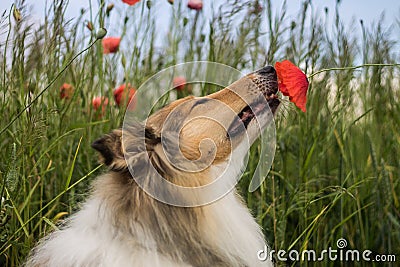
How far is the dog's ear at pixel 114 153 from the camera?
184 cm

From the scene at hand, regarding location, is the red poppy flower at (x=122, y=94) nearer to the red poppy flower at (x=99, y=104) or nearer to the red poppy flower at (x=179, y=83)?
the red poppy flower at (x=99, y=104)

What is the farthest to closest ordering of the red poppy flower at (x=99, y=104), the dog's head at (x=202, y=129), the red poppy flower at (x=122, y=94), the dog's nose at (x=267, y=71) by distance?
the red poppy flower at (x=99, y=104), the red poppy flower at (x=122, y=94), the dog's nose at (x=267, y=71), the dog's head at (x=202, y=129)

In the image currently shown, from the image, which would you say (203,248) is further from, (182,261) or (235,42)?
(235,42)

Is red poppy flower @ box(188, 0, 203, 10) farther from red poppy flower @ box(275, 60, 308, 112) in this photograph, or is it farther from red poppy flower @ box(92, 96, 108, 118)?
red poppy flower @ box(275, 60, 308, 112)

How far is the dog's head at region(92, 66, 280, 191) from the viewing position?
190 cm

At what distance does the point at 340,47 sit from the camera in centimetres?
274

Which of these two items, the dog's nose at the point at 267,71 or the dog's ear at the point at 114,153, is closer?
the dog's ear at the point at 114,153

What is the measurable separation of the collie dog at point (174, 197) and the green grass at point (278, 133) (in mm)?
186

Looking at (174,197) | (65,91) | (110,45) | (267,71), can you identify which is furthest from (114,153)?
(110,45)

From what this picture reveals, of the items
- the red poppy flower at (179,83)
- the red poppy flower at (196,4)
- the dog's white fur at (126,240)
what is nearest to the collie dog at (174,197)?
the dog's white fur at (126,240)

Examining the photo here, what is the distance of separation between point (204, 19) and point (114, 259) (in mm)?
1847

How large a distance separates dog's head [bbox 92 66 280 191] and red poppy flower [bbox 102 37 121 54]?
91 cm

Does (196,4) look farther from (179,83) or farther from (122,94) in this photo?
(122,94)

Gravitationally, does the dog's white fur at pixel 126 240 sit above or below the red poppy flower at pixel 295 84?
below
